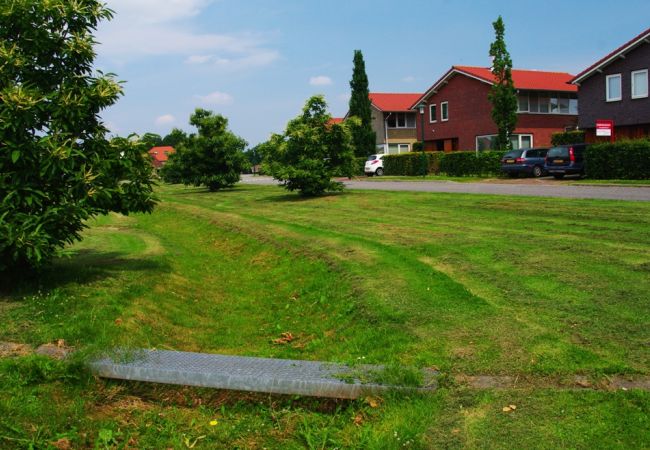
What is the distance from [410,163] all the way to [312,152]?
69.5 feet

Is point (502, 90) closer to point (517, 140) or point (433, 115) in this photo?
point (517, 140)

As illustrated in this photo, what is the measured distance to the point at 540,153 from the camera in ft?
104

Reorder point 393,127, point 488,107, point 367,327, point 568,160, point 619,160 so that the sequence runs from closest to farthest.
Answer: point 367,327
point 619,160
point 568,160
point 488,107
point 393,127

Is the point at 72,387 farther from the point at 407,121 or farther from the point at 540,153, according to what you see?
the point at 407,121

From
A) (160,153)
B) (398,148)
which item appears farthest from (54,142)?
(160,153)

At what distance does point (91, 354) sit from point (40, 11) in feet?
14.6

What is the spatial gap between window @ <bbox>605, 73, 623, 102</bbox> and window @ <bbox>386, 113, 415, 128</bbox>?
27359mm

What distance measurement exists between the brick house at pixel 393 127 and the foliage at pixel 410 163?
1672 cm

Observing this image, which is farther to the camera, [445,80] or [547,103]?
[445,80]

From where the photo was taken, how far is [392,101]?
2473 inches

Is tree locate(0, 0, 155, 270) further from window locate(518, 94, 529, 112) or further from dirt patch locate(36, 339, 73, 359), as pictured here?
window locate(518, 94, 529, 112)

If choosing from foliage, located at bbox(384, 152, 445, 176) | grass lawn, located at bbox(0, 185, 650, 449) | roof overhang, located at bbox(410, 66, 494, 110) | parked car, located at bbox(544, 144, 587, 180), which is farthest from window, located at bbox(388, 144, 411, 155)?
grass lawn, located at bbox(0, 185, 650, 449)

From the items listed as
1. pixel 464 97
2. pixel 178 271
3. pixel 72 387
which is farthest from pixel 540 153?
pixel 72 387

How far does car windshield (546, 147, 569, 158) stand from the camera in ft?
91.0
